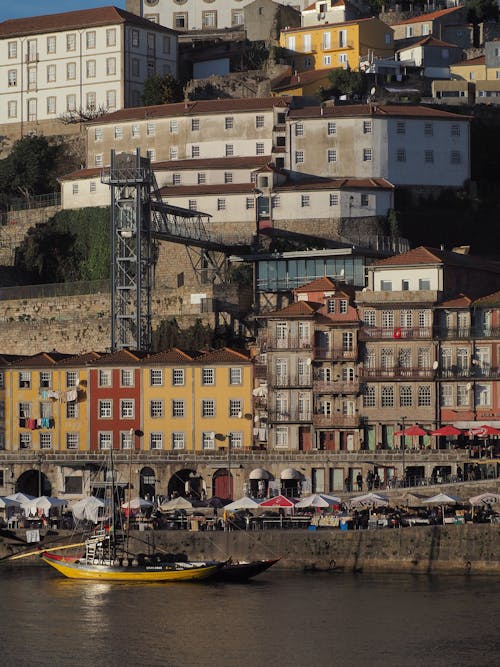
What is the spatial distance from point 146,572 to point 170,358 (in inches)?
880

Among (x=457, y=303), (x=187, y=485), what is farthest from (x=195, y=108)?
Answer: (x=187, y=485)

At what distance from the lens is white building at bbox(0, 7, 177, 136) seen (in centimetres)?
14750

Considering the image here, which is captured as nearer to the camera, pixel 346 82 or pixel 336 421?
pixel 336 421

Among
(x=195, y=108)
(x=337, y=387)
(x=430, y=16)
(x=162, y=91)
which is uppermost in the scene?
(x=430, y=16)

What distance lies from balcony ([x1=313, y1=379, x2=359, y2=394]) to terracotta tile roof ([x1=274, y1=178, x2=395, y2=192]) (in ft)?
76.6

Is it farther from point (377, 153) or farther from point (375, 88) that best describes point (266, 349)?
Result: point (375, 88)

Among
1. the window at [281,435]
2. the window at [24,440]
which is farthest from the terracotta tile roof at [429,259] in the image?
the window at [24,440]

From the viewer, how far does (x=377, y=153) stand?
128 meters

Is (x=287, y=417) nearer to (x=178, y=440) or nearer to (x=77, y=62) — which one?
(x=178, y=440)

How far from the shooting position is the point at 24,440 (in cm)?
10906

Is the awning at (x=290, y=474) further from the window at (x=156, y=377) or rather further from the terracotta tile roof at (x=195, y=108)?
the terracotta tile roof at (x=195, y=108)

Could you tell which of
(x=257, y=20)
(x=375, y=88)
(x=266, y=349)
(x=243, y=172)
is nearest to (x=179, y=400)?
(x=266, y=349)

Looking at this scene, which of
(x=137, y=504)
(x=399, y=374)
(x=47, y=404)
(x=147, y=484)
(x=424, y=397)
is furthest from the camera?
(x=47, y=404)

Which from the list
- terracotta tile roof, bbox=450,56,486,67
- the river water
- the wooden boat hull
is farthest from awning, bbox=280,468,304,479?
terracotta tile roof, bbox=450,56,486,67
